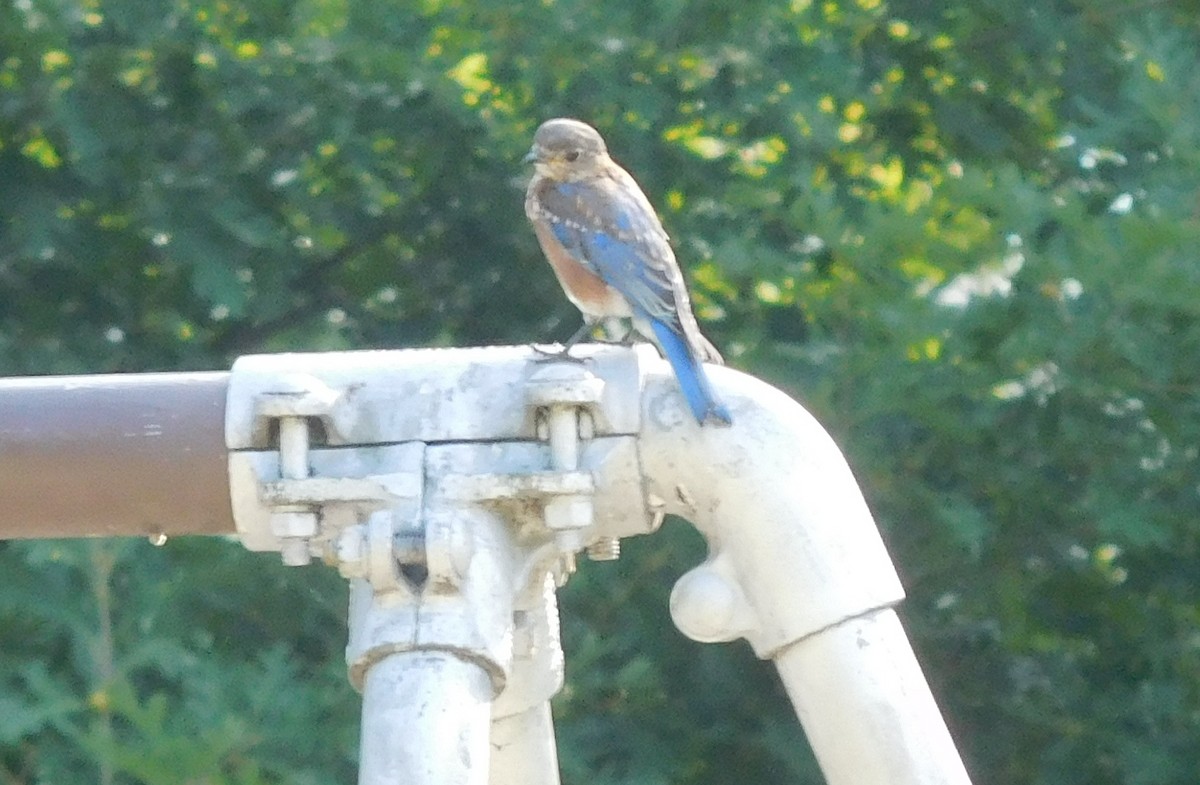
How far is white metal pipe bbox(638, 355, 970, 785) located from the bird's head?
1.78 m

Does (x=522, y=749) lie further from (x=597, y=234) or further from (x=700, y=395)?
(x=597, y=234)

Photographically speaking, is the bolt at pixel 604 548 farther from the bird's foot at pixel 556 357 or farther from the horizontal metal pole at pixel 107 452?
the horizontal metal pole at pixel 107 452

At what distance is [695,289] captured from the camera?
12.9 ft

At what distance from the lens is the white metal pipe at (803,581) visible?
172 cm

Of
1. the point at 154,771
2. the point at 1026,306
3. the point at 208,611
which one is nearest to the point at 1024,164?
the point at 1026,306

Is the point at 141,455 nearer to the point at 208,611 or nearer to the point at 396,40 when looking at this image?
the point at 208,611

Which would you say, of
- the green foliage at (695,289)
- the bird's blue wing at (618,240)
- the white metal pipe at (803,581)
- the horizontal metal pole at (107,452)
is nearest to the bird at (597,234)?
the bird's blue wing at (618,240)

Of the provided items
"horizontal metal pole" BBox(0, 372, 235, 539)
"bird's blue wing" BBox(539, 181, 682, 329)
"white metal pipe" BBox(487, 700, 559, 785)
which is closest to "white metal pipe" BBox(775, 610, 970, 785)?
"white metal pipe" BBox(487, 700, 559, 785)

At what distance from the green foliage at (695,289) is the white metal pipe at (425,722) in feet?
5.30

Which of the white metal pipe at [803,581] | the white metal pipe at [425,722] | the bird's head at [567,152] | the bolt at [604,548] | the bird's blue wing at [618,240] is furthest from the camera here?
the bird's head at [567,152]

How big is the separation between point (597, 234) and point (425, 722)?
199 centimetres

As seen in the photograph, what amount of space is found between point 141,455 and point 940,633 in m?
2.34

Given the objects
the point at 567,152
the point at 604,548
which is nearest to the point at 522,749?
the point at 604,548

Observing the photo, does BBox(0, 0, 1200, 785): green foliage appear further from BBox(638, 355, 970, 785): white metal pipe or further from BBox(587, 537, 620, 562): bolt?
BBox(638, 355, 970, 785): white metal pipe
